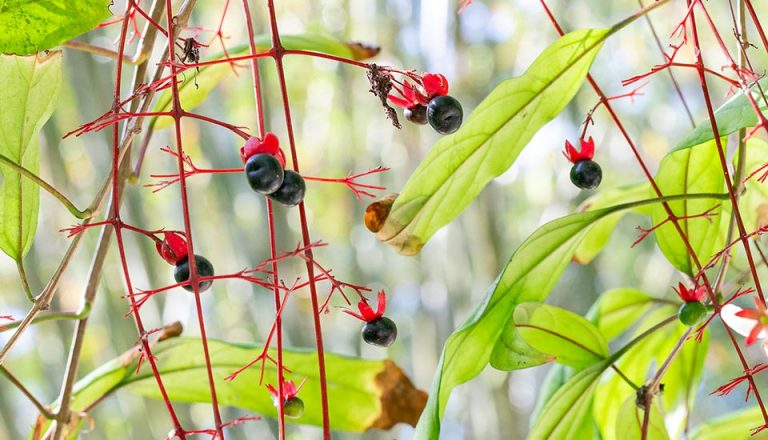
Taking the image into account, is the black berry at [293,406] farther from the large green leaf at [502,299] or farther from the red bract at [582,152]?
the red bract at [582,152]

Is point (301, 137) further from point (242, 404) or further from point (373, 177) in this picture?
point (242, 404)

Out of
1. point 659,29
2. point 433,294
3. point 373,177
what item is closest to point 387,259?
point 373,177

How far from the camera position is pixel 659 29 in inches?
99.4

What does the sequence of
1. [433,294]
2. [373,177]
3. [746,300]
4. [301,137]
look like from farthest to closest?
[746,300]
[301,137]
[373,177]
[433,294]

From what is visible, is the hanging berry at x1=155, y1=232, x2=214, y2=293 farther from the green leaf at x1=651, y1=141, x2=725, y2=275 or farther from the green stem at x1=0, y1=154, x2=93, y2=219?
the green leaf at x1=651, y1=141, x2=725, y2=275

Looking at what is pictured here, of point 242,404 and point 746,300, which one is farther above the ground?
point 746,300

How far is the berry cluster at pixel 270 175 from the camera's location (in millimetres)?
350

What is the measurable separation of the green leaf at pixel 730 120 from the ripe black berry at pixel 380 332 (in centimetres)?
17

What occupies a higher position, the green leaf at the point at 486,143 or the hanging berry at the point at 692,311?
the green leaf at the point at 486,143

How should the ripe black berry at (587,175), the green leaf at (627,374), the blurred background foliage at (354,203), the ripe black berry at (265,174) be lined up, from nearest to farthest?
the ripe black berry at (265,174) < the ripe black berry at (587,175) < the green leaf at (627,374) < the blurred background foliage at (354,203)

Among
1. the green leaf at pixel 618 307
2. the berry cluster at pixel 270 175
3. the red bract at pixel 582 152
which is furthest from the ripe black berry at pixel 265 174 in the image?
the green leaf at pixel 618 307

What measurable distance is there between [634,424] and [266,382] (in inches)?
8.4

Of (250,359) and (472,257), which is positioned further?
(472,257)

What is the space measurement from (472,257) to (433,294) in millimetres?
264
